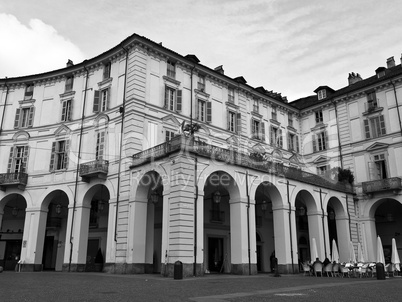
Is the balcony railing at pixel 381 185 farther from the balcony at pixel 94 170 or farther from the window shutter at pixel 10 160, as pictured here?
the window shutter at pixel 10 160

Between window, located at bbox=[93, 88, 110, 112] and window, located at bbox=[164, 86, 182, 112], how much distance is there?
4.11 m

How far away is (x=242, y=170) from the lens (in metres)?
22.5

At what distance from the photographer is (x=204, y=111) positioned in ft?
91.5

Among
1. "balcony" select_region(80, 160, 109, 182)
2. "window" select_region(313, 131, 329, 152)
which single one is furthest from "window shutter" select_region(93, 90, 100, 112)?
"window" select_region(313, 131, 329, 152)

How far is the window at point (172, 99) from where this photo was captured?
25641 millimetres

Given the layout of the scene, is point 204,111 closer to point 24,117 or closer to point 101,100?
point 101,100

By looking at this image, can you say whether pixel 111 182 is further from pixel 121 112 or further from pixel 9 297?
pixel 9 297

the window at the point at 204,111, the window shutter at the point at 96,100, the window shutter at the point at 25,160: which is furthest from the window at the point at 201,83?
the window shutter at the point at 25,160

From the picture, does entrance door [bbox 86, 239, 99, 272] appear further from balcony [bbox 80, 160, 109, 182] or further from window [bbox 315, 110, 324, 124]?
window [bbox 315, 110, 324, 124]

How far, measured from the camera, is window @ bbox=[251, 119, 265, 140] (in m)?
31.4

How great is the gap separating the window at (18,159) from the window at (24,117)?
5.91 feet

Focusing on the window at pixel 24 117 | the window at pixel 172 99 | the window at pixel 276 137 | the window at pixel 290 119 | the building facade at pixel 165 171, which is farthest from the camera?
the window at pixel 290 119

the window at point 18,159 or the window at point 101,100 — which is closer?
the window at point 101,100

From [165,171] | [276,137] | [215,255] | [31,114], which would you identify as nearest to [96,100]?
[31,114]
